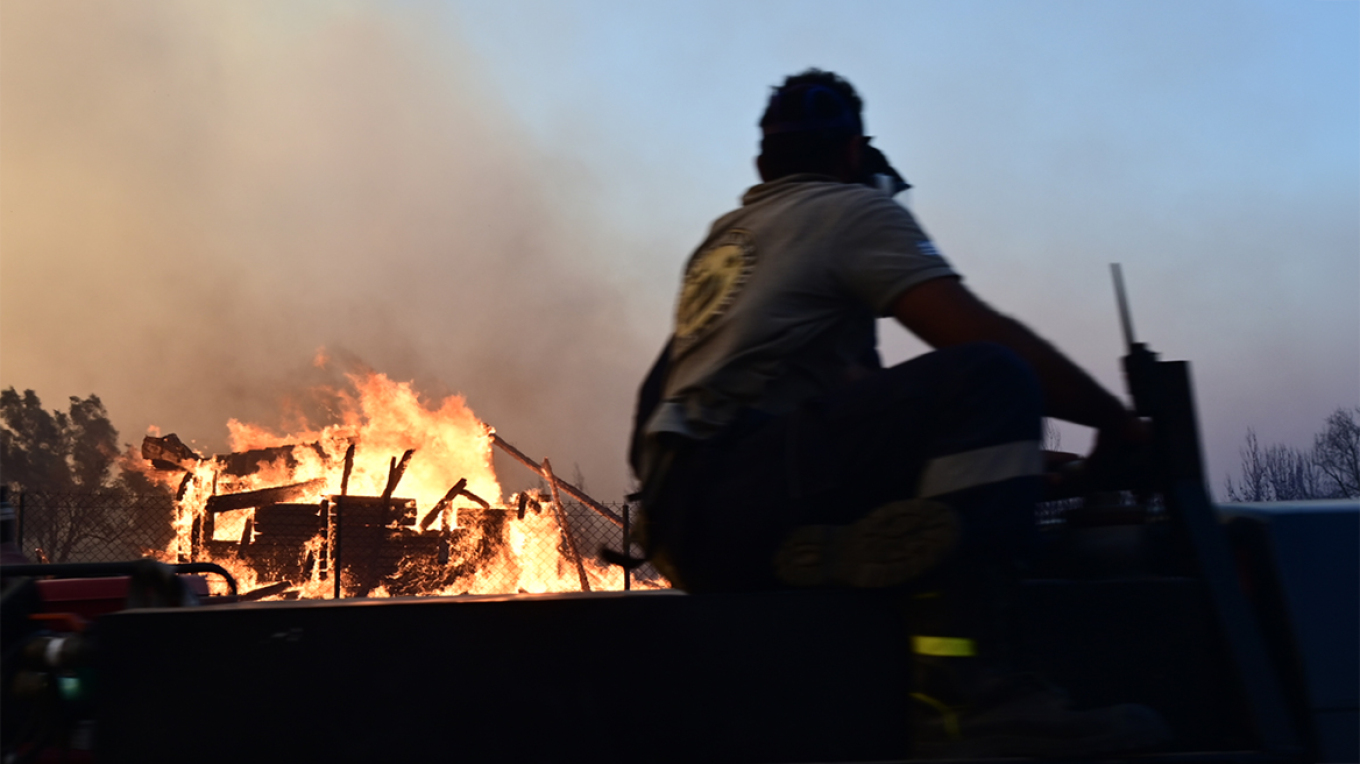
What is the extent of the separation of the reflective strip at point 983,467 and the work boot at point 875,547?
0.14 feet

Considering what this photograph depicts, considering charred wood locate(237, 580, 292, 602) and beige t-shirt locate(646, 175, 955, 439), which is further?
charred wood locate(237, 580, 292, 602)

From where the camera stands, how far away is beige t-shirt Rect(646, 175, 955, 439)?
1.82m

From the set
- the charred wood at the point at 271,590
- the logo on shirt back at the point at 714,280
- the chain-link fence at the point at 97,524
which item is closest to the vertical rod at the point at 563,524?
the charred wood at the point at 271,590

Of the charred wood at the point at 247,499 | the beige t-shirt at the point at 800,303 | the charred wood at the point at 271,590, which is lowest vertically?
the charred wood at the point at 271,590

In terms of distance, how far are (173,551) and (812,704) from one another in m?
17.3

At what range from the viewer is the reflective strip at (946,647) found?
156 cm

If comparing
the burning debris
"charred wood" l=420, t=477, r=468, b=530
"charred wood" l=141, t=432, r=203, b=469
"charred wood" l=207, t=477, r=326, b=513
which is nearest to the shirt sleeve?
the burning debris

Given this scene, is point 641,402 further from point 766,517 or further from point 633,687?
point 633,687

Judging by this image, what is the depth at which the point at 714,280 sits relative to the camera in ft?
6.67

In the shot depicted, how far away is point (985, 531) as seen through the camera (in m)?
1.60

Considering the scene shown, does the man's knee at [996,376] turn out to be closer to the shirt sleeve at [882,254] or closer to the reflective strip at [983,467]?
the reflective strip at [983,467]

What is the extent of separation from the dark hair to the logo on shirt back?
225 millimetres

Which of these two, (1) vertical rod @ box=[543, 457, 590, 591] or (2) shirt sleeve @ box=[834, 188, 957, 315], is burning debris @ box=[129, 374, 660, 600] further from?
(2) shirt sleeve @ box=[834, 188, 957, 315]

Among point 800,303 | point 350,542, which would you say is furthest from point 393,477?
point 800,303
